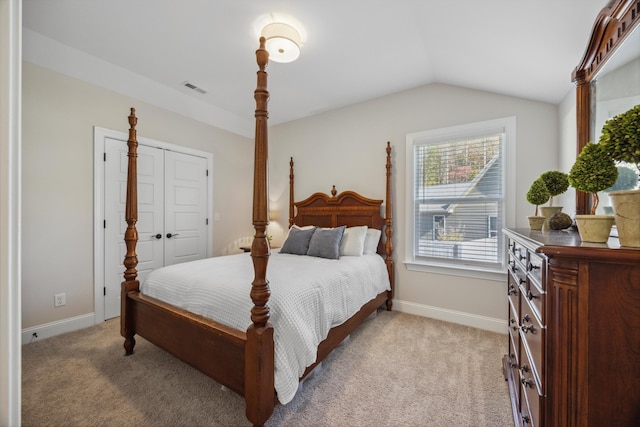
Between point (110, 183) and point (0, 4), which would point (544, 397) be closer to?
point (0, 4)

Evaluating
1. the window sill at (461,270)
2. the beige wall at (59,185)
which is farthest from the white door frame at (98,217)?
the window sill at (461,270)

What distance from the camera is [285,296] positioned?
1657 mm

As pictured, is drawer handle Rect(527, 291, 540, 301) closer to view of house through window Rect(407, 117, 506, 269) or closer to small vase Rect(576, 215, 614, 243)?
small vase Rect(576, 215, 614, 243)

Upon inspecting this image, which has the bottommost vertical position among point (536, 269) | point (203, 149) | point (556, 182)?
point (536, 269)

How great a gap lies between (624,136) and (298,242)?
2.69m

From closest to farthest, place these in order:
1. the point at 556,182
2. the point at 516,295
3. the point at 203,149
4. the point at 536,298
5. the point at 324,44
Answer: the point at 536,298 < the point at 516,295 < the point at 556,182 < the point at 324,44 < the point at 203,149

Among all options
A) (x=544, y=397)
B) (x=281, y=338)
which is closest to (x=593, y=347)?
(x=544, y=397)

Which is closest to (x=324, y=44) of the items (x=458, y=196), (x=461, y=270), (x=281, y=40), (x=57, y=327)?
(x=281, y=40)

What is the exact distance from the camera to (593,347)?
0.75 metres

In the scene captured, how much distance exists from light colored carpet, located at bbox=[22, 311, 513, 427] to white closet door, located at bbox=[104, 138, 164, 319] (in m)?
0.68

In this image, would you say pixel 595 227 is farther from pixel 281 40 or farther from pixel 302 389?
pixel 281 40

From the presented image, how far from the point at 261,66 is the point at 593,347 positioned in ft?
5.75

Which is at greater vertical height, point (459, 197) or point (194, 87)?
point (194, 87)

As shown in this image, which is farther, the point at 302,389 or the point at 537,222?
the point at 302,389
